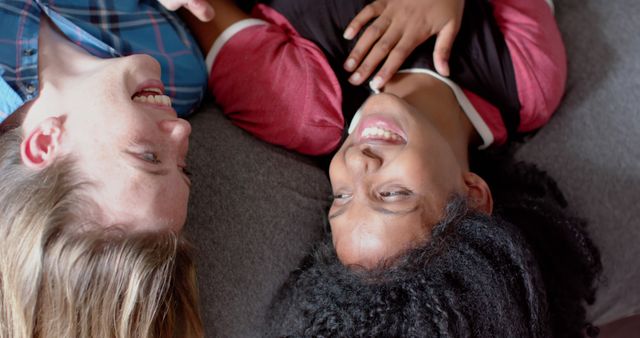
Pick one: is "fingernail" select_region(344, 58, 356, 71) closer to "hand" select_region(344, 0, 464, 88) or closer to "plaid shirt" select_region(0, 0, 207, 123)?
"hand" select_region(344, 0, 464, 88)

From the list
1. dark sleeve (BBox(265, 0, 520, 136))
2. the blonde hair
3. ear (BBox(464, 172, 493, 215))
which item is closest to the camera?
the blonde hair

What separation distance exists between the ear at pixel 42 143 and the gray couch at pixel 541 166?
0.94ft

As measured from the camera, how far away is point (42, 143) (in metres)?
0.93

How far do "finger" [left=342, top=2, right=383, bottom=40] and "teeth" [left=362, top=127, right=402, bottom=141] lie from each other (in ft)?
0.73

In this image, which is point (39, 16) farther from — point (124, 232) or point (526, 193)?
point (526, 193)

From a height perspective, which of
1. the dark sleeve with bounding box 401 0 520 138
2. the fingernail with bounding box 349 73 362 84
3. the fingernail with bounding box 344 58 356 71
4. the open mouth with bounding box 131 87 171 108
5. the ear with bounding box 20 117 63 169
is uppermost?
the dark sleeve with bounding box 401 0 520 138

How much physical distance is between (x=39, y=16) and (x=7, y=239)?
0.41m

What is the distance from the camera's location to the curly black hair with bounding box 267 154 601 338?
913 mm

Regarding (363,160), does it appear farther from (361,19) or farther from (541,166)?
(541,166)

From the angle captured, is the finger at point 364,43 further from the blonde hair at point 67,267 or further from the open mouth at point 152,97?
the blonde hair at point 67,267

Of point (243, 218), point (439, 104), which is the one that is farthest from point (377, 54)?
point (243, 218)

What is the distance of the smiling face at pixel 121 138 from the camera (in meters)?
0.90

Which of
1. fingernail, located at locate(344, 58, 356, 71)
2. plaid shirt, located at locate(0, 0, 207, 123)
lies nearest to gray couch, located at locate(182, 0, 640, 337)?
plaid shirt, located at locate(0, 0, 207, 123)

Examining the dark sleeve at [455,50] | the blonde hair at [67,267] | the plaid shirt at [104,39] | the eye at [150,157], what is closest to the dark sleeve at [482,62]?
the dark sleeve at [455,50]
